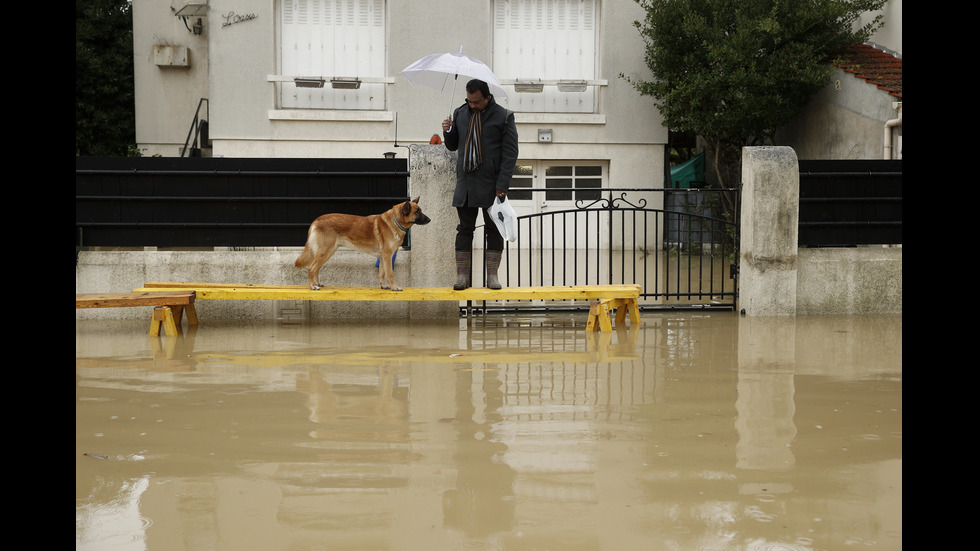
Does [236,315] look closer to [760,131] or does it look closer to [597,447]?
[597,447]

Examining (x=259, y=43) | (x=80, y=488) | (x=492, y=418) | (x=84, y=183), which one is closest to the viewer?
(x=80, y=488)

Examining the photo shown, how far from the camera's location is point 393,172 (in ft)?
31.3

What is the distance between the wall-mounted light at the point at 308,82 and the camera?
57.1ft

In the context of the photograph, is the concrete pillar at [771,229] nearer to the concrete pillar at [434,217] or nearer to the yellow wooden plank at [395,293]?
the yellow wooden plank at [395,293]

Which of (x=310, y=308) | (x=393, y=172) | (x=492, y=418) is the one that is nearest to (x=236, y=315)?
(x=310, y=308)

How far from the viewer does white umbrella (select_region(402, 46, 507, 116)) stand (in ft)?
29.4

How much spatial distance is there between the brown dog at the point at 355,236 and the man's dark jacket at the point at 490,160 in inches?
19.4

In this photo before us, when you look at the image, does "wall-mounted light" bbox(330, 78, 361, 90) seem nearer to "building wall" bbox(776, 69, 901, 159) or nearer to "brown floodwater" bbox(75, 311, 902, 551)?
"building wall" bbox(776, 69, 901, 159)

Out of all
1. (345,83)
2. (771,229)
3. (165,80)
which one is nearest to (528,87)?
(345,83)

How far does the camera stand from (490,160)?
8836mm

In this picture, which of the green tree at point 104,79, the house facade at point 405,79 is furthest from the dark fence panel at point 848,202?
the green tree at point 104,79

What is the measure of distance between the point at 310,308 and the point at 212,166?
1751 millimetres

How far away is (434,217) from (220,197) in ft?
7.20

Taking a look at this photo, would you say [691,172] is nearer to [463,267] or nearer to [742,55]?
[742,55]
